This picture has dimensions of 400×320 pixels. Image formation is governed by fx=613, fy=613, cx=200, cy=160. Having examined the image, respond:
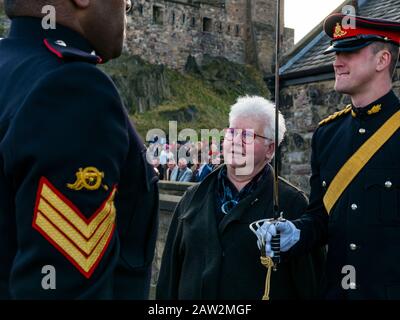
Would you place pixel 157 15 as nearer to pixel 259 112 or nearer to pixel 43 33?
pixel 259 112

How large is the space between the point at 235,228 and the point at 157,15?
39.5 meters

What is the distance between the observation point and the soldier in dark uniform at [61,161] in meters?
1.57

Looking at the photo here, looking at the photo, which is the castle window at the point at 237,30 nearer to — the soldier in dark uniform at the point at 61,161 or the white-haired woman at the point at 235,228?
the white-haired woman at the point at 235,228

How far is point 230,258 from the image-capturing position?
3377 mm

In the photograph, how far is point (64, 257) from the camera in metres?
1.59

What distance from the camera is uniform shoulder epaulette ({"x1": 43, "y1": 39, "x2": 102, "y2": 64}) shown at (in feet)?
5.75

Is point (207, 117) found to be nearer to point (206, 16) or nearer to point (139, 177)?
point (206, 16)

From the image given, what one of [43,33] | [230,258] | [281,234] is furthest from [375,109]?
[43,33]

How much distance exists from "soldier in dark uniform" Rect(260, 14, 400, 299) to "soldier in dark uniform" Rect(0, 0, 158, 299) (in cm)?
145

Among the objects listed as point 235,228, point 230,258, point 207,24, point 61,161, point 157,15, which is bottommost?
point 230,258

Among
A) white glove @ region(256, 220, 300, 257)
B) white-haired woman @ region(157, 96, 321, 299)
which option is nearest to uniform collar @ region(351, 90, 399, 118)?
white-haired woman @ region(157, 96, 321, 299)

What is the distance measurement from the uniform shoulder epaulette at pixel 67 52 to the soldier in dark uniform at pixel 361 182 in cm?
149
